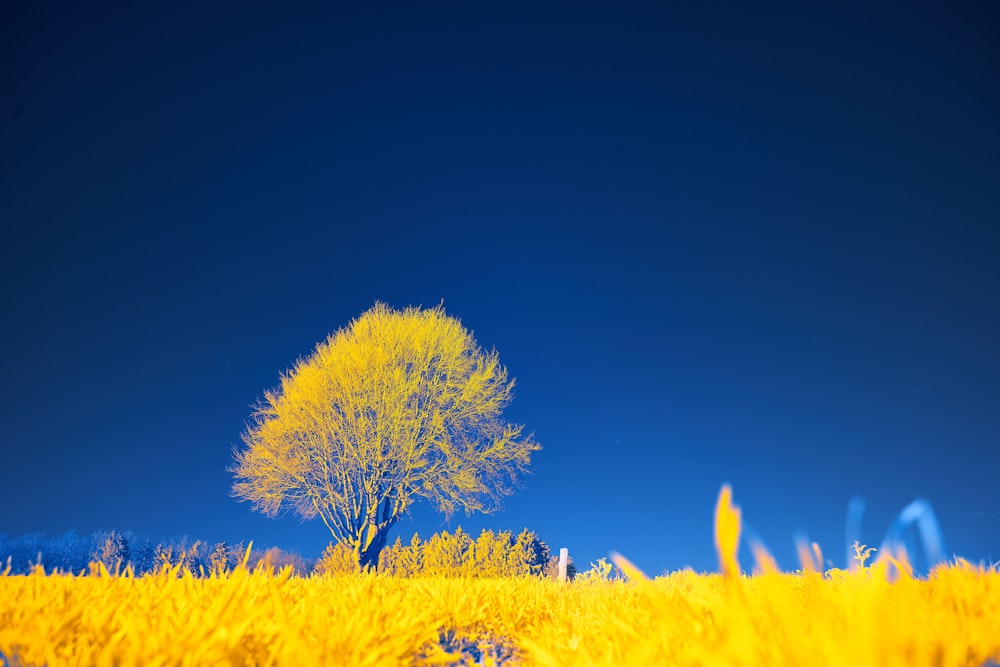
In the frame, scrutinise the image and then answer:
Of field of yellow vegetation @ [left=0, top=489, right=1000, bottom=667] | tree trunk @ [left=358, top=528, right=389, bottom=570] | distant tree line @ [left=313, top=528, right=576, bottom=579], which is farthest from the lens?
tree trunk @ [left=358, top=528, right=389, bottom=570]

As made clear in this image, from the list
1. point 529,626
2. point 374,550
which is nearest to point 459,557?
point 374,550

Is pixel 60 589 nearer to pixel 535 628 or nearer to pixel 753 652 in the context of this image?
pixel 535 628

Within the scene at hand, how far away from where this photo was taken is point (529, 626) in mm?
4145

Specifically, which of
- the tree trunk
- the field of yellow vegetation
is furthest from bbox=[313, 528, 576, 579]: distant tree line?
the field of yellow vegetation

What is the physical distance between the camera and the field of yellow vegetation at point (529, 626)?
1.23 m

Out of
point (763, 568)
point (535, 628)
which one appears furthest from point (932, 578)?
point (763, 568)

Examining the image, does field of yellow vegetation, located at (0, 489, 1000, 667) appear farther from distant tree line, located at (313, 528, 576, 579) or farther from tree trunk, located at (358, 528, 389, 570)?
tree trunk, located at (358, 528, 389, 570)

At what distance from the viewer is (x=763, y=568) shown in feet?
4.60

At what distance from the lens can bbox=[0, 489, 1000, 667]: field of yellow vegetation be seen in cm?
123

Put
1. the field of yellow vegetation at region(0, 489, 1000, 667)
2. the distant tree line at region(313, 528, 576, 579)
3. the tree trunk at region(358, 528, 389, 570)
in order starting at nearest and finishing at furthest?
the field of yellow vegetation at region(0, 489, 1000, 667) < the distant tree line at region(313, 528, 576, 579) < the tree trunk at region(358, 528, 389, 570)

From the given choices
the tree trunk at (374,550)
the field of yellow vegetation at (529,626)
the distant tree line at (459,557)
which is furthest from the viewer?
the tree trunk at (374,550)

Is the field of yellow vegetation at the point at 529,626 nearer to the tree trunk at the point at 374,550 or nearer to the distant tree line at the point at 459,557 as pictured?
the distant tree line at the point at 459,557

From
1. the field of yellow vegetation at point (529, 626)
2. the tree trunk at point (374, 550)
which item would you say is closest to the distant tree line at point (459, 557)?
the tree trunk at point (374, 550)

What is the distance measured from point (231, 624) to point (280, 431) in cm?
1600
